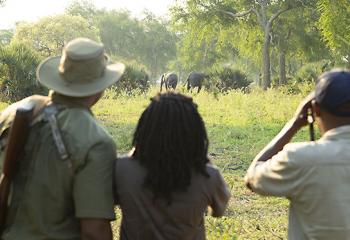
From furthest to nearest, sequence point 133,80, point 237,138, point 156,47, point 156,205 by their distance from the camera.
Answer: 1. point 156,47
2. point 133,80
3. point 237,138
4. point 156,205

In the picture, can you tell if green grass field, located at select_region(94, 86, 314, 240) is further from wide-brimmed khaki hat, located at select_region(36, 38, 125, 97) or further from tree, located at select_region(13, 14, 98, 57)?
tree, located at select_region(13, 14, 98, 57)

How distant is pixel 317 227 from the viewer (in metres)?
2.19

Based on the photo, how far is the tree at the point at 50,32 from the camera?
33031mm

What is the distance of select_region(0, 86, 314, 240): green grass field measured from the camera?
4.73 metres

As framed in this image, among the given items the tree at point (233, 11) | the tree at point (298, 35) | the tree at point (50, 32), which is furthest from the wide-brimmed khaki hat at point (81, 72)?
the tree at point (50, 32)

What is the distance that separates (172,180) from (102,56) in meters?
0.52

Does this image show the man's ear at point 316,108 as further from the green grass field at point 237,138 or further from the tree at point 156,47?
the tree at point 156,47

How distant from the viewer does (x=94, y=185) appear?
203 centimetres

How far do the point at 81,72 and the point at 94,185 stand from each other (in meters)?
0.41

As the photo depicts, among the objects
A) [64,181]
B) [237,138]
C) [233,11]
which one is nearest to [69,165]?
[64,181]

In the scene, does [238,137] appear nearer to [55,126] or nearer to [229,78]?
[55,126]

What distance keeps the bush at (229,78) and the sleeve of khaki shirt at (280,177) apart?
72.2 feet

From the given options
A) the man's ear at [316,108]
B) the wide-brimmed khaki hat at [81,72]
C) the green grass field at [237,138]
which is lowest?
the green grass field at [237,138]

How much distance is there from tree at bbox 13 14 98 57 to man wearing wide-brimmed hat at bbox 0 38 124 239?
30.7 metres
